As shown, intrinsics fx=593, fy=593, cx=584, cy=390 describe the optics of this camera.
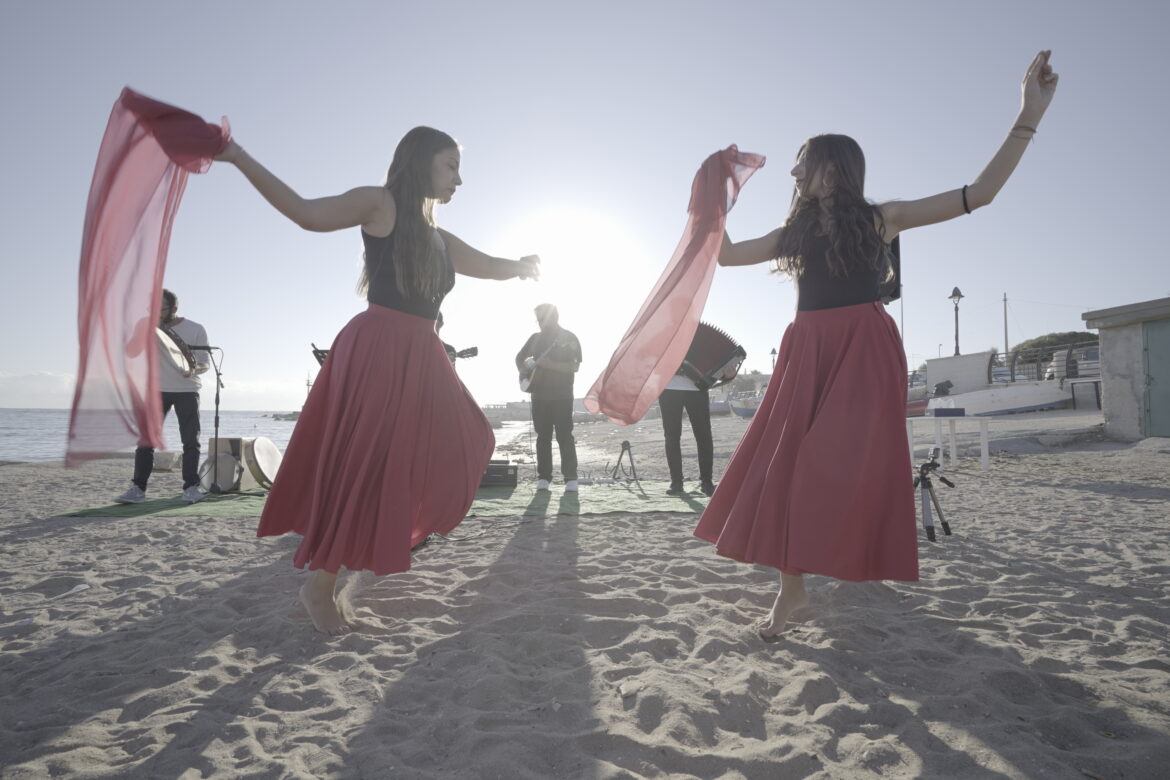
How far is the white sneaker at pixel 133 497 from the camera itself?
21.0 ft

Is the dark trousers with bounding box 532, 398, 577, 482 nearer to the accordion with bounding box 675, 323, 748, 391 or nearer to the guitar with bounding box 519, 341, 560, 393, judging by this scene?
the guitar with bounding box 519, 341, 560, 393

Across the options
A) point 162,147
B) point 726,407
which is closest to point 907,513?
point 162,147

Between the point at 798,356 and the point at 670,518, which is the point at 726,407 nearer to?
the point at 670,518

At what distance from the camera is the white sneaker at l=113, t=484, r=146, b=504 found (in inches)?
252

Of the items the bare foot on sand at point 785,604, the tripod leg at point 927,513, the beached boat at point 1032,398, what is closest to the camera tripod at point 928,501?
the tripod leg at point 927,513

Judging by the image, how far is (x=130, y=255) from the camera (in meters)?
2.35

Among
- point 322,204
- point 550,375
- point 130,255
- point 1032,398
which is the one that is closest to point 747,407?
point 1032,398

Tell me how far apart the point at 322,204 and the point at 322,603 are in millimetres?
1757

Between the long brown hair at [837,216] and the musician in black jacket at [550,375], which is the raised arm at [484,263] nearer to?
the long brown hair at [837,216]

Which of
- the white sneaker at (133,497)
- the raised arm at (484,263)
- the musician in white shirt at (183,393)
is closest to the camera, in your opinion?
the raised arm at (484,263)

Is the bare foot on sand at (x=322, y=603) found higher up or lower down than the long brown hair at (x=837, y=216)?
lower down

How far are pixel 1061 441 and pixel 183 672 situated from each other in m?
14.8

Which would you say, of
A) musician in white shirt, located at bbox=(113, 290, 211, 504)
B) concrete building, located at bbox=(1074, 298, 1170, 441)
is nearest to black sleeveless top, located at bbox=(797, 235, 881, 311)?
musician in white shirt, located at bbox=(113, 290, 211, 504)

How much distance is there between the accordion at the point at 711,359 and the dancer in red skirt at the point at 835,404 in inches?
168
